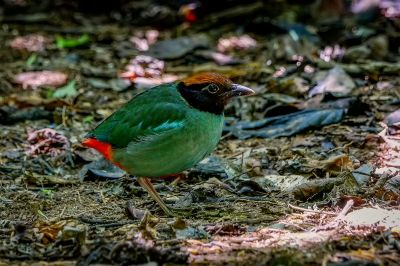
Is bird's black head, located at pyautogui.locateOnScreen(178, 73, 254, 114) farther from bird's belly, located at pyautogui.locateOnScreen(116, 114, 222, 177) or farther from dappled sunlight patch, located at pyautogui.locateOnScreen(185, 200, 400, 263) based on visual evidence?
dappled sunlight patch, located at pyautogui.locateOnScreen(185, 200, 400, 263)

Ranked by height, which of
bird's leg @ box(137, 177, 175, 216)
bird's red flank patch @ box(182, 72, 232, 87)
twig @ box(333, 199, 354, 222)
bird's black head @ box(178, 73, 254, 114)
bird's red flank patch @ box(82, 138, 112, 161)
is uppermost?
bird's red flank patch @ box(182, 72, 232, 87)

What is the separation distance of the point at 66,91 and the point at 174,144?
3.20m

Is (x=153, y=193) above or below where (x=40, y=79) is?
above

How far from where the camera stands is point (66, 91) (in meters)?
7.60

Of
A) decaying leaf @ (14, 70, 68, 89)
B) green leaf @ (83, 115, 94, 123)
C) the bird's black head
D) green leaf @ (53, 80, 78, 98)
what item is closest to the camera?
the bird's black head

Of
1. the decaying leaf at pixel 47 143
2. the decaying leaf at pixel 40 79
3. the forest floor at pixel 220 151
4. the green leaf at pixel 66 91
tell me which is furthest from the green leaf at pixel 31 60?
the decaying leaf at pixel 47 143

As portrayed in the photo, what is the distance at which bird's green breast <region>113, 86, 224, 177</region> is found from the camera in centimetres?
465

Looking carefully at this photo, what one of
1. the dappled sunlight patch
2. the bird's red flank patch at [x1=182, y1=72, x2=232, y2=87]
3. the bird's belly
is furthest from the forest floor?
the bird's red flank patch at [x1=182, y1=72, x2=232, y2=87]

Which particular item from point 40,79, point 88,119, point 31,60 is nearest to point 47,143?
point 88,119

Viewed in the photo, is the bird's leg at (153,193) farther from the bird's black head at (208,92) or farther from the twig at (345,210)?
the twig at (345,210)

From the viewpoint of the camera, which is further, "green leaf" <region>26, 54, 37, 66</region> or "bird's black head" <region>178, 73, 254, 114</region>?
"green leaf" <region>26, 54, 37, 66</region>

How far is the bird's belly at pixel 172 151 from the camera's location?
15.2ft

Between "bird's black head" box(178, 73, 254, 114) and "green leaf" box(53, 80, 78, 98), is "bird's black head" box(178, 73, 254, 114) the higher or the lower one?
the higher one

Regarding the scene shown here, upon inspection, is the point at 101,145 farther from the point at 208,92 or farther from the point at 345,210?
the point at 345,210
